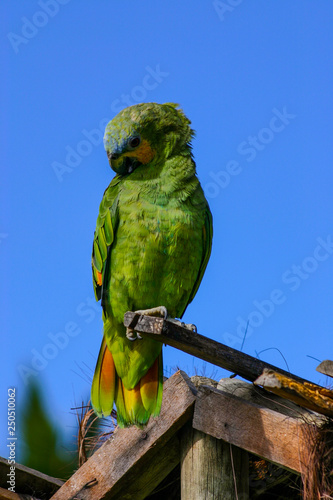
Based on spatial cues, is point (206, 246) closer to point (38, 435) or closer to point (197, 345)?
point (197, 345)

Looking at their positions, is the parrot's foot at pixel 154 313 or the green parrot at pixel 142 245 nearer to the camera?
the parrot's foot at pixel 154 313

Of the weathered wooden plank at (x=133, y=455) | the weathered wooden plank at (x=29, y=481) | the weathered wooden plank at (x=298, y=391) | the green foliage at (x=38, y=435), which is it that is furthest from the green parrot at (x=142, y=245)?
the green foliage at (x=38, y=435)

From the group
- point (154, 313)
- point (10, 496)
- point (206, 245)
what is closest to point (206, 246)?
point (206, 245)

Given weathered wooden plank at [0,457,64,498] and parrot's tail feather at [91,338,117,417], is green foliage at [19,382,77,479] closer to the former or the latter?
weathered wooden plank at [0,457,64,498]

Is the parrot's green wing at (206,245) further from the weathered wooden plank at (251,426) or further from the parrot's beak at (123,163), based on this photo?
the weathered wooden plank at (251,426)

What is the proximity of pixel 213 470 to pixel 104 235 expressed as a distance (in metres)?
1.77

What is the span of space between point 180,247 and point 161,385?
0.94 m

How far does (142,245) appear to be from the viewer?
13.0 feet

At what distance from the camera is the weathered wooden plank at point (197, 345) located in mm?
2992

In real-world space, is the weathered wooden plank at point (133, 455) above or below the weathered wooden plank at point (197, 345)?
below

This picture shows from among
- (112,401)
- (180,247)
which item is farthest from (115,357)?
(180,247)

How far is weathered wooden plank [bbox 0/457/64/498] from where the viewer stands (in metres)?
3.88

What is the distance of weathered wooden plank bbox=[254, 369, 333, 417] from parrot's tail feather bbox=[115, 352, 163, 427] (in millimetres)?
1068

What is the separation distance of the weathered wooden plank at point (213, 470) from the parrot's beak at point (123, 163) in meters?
1.90
